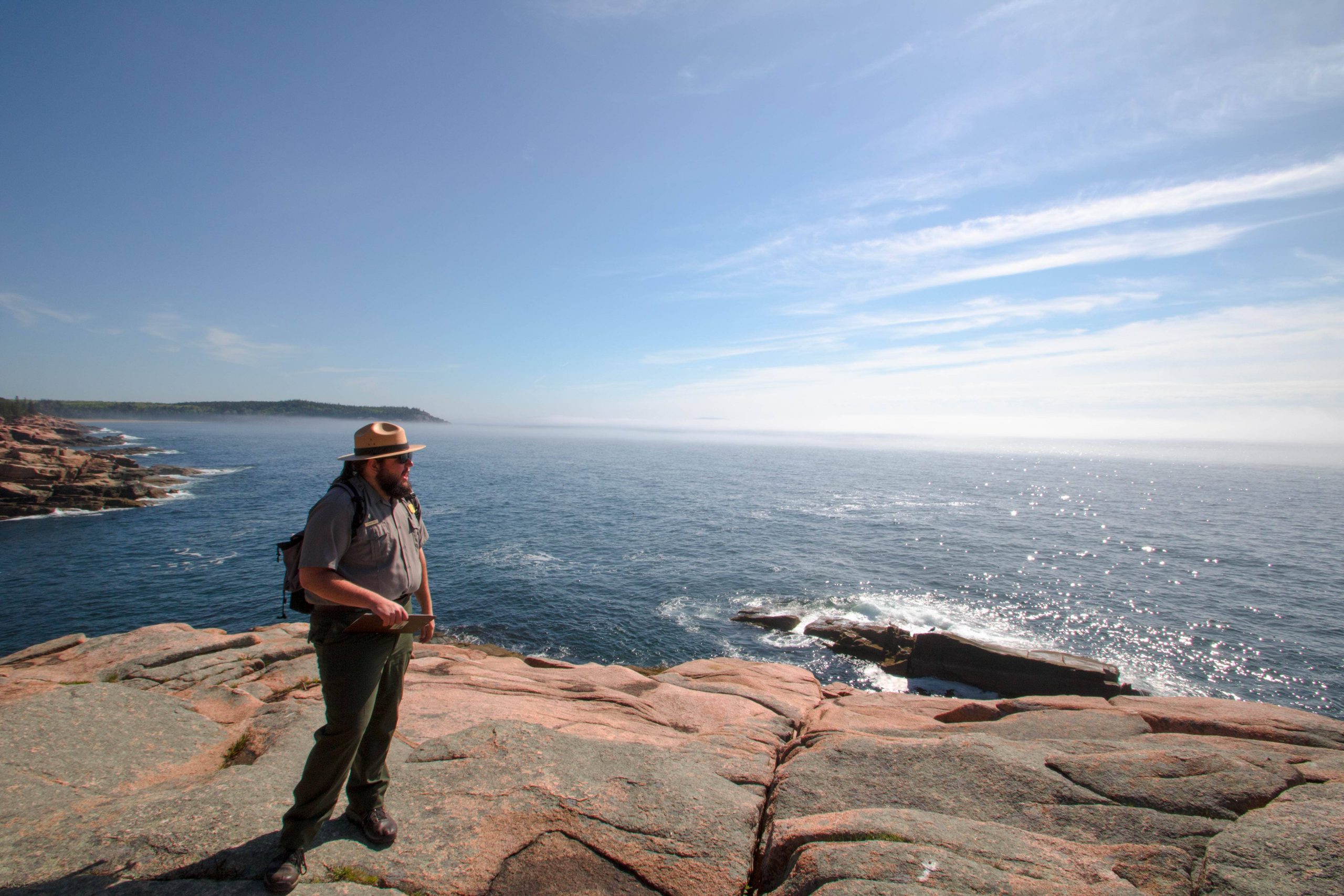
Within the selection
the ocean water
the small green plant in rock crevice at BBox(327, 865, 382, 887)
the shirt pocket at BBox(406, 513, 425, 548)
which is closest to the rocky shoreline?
the ocean water

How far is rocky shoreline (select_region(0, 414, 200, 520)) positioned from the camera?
163 ft

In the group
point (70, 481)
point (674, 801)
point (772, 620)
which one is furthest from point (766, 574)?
point (70, 481)

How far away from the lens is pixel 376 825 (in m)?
4.96

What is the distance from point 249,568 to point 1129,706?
42.8 metres

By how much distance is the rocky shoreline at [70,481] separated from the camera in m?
49.7

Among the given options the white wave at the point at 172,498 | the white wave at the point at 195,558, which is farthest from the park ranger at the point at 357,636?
the white wave at the point at 172,498

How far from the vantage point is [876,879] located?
449cm

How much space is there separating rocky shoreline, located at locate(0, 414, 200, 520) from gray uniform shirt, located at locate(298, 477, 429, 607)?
67286 mm

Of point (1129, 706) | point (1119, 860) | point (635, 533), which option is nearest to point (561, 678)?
point (1119, 860)

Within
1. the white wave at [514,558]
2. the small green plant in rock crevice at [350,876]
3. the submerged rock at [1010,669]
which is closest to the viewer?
the small green plant in rock crevice at [350,876]

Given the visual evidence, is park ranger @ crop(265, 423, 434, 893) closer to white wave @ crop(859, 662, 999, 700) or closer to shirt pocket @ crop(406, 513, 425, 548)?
shirt pocket @ crop(406, 513, 425, 548)

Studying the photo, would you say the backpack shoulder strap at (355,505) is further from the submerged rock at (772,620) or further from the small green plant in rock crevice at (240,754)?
the submerged rock at (772,620)

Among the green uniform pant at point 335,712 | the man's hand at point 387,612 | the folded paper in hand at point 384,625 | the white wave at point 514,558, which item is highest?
the man's hand at point 387,612

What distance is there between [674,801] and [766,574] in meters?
32.7
